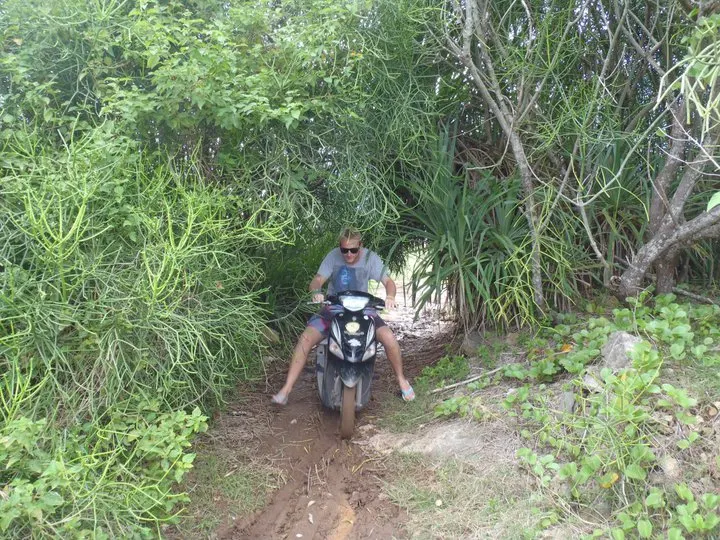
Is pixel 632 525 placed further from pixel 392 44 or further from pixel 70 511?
pixel 392 44

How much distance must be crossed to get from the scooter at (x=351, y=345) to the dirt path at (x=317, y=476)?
0.81ft

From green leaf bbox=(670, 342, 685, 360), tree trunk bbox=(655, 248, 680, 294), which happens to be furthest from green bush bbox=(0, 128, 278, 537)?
tree trunk bbox=(655, 248, 680, 294)

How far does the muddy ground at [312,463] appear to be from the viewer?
2.82 meters

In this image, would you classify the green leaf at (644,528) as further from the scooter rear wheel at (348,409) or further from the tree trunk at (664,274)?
the tree trunk at (664,274)

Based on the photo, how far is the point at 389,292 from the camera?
4.13 m

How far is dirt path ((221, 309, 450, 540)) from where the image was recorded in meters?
2.82

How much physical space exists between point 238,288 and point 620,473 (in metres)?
2.47

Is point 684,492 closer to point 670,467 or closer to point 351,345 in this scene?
point 670,467

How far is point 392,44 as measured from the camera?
151 inches

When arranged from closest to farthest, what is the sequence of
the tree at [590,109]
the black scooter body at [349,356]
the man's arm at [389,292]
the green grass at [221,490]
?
1. the green grass at [221,490]
2. the black scooter body at [349,356]
3. the tree at [590,109]
4. the man's arm at [389,292]

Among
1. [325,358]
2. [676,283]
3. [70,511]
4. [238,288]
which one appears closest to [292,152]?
[238,288]

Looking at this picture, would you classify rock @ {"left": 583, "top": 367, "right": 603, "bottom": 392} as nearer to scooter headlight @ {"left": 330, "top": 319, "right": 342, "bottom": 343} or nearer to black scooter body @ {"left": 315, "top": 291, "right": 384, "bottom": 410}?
black scooter body @ {"left": 315, "top": 291, "right": 384, "bottom": 410}

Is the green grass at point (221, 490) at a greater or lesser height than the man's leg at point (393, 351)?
lesser

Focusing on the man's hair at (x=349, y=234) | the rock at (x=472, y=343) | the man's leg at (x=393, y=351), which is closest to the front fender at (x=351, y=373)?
the man's leg at (x=393, y=351)
